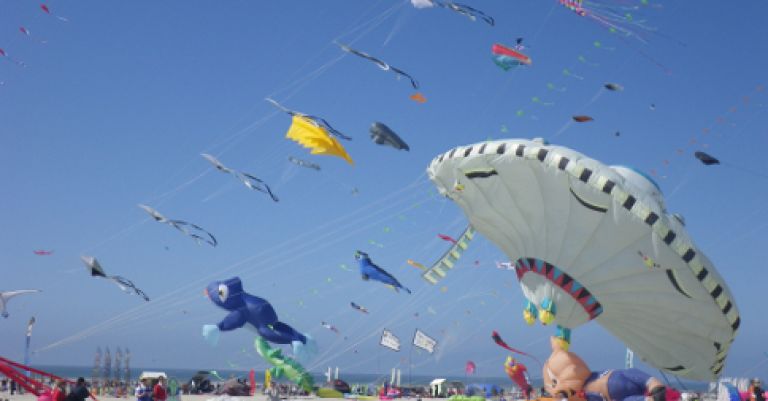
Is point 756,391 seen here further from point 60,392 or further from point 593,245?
point 60,392

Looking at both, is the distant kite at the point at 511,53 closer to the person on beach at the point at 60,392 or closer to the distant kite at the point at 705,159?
the distant kite at the point at 705,159

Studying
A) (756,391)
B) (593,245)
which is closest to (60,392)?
(593,245)

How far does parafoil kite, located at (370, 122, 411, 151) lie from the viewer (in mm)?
25812

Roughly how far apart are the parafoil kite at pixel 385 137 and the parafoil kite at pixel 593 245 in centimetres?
146

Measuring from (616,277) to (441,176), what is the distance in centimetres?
655

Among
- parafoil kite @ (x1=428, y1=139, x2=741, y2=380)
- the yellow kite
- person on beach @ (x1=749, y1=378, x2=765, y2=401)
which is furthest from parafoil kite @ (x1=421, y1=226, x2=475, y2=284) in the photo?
person on beach @ (x1=749, y1=378, x2=765, y2=401)

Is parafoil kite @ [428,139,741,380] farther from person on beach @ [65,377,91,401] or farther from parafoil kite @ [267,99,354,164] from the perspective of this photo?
person on beach @ [65,377,91,401]

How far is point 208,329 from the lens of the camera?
104ft

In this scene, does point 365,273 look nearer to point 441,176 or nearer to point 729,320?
point 441,176

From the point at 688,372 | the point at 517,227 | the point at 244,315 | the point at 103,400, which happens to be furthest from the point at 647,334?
the point at 103,400

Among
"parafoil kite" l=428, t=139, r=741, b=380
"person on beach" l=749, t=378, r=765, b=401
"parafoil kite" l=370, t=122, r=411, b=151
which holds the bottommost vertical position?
"person on beach" l=749, t=378, r=765, b=401

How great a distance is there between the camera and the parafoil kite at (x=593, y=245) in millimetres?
22875

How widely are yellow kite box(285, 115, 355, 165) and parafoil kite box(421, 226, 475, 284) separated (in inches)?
242

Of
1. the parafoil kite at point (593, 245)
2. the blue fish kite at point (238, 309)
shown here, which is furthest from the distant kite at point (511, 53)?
the blue fish kite at point (238, 309)
